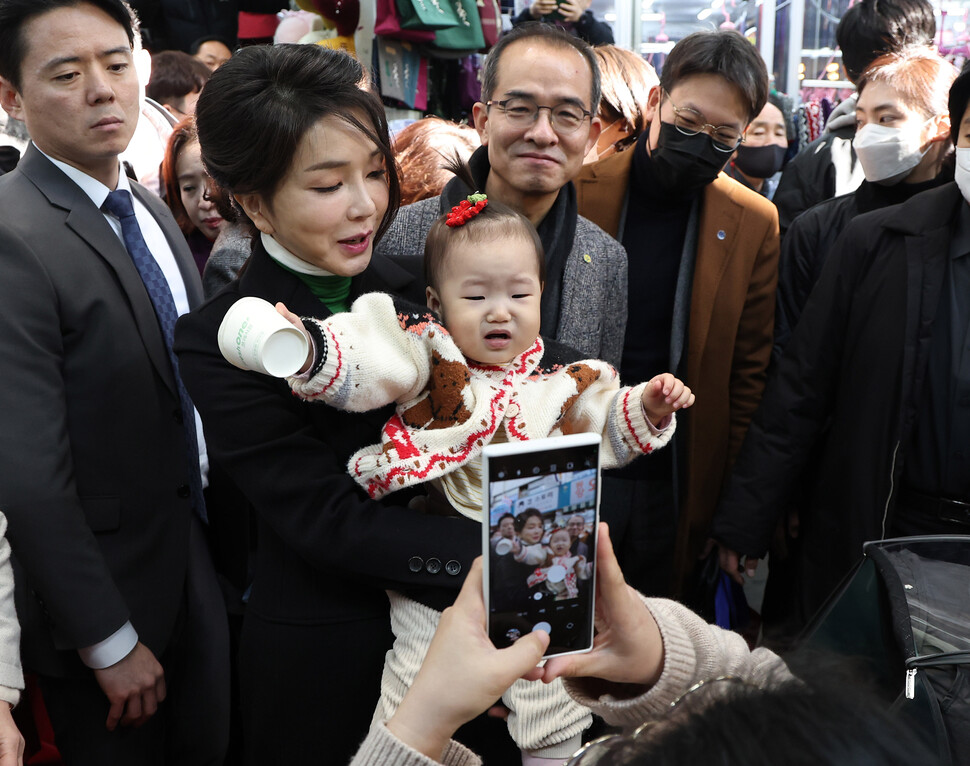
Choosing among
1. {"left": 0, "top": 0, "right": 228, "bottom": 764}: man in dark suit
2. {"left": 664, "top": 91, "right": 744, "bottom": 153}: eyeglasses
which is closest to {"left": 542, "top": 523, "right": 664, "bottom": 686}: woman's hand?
{"left": 0, "top": 0, "right": 228, "bottom": 764}: man in dark suit

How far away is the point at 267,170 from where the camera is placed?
1562 millimetres

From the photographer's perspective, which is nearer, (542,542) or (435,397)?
(542,542)

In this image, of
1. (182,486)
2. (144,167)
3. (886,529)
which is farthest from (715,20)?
(182,486)

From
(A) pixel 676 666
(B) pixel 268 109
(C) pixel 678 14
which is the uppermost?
(C) pixel 678 14

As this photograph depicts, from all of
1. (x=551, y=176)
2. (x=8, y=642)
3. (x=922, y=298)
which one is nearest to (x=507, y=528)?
(x=8, y=642)

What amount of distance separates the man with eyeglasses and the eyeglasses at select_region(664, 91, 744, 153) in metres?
0.37

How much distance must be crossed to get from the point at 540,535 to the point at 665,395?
641mm

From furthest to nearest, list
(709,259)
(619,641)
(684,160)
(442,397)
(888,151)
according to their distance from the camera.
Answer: (888,151) < (709,259) < (684,160) < (442,397) < (619,641)

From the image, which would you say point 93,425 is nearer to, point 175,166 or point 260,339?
point 260,339

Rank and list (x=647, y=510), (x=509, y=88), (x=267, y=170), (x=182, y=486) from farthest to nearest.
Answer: (x=647, y=510), (x=509, y=88), (x=182, y=486), (x=267, y=170)

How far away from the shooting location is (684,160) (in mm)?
2654

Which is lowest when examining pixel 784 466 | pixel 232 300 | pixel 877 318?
pixel 784 466

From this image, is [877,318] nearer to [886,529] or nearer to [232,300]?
[886,529]

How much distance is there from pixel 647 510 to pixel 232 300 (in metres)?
1.73
